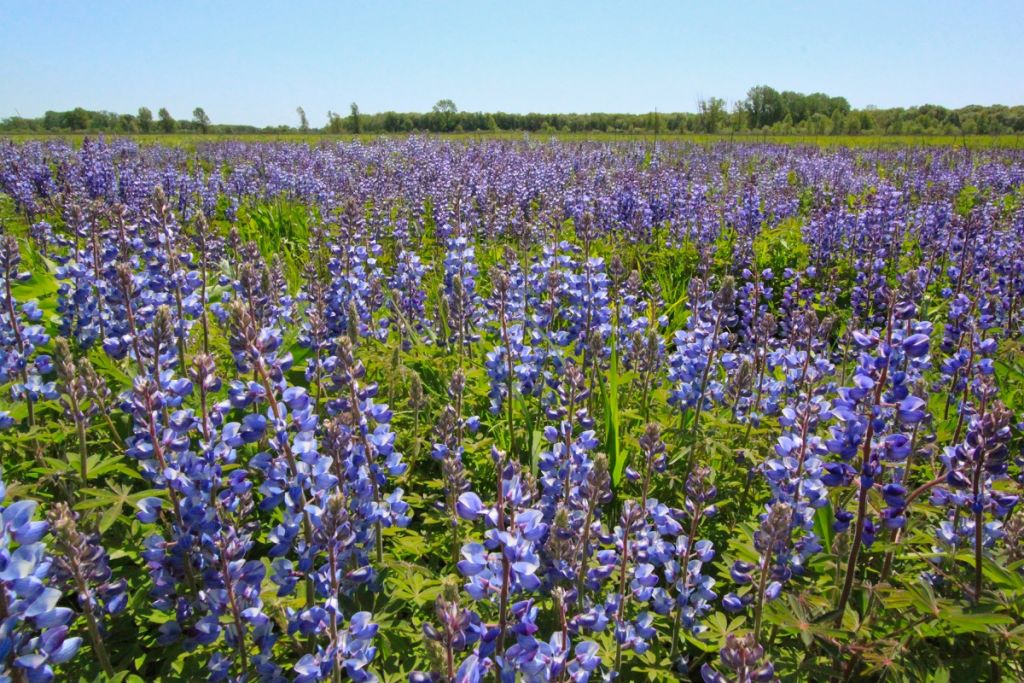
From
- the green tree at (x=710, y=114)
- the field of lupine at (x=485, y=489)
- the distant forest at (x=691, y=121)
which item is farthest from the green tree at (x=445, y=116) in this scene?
the field of lupine at (x=485, y=489)

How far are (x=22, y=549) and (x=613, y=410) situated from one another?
2.54 meters

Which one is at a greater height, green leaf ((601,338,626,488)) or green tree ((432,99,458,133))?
green tree ((432,99,458,133))

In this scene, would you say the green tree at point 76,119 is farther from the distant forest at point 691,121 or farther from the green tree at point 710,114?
the green tree at point 710,114

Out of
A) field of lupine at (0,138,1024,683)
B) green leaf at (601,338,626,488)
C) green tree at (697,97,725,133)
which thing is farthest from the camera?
green tree at (697,97,725,133)

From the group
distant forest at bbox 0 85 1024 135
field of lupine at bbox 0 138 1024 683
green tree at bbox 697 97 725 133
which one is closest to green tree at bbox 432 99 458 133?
distant forest at bbox 0 85 1024 135

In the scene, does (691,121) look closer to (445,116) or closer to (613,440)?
(445,116)

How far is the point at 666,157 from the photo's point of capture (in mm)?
18625

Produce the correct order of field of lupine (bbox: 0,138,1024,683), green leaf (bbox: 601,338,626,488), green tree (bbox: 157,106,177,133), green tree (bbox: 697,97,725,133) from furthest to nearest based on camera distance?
green tree (bbox: 157,106,177,133), green tree (bbox: 697,97,725,133), green leaf (bbox: 601,338,626,488), field of lupine (bbox: 0,138,1024,683)

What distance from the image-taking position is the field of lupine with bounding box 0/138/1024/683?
1.79 m

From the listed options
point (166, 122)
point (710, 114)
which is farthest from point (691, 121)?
point (166, 122)

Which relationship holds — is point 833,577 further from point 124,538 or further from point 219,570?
point 124,538

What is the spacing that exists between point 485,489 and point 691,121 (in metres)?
53.9

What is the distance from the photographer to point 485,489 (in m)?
3.46

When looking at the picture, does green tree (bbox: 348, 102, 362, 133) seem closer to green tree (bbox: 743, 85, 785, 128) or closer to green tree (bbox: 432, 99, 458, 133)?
green tree (bbox: 432, 99, 458, 133)
